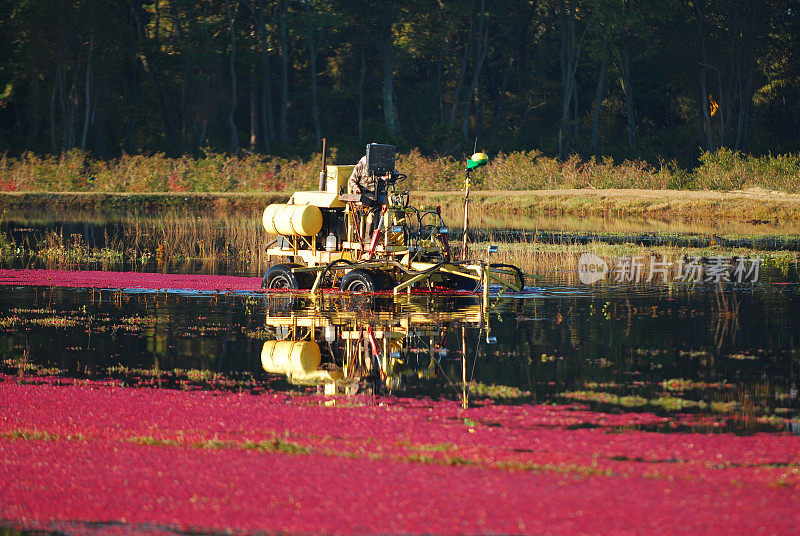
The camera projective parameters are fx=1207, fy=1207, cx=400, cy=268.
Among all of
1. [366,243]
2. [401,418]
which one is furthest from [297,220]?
[401,418]

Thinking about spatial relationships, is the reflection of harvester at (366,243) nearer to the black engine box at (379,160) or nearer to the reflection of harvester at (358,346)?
the black engine box at (379,160)

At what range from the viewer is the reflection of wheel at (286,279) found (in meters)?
22.4

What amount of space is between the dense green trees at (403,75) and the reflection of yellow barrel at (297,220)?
52519mm

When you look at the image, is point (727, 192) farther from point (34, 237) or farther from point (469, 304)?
point (469, 304)

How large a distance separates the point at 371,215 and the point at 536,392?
9.23 meters

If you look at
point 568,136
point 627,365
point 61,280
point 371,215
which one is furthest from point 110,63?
point 627,365

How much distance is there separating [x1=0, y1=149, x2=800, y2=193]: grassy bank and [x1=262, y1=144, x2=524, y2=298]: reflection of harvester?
32783 mm

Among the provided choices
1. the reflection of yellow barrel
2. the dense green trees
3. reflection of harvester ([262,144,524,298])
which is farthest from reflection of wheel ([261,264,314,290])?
the dense green trees

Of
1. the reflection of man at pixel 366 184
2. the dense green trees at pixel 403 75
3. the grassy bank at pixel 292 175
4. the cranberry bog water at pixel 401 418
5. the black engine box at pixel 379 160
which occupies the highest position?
the dense green trees at pixel 403 75

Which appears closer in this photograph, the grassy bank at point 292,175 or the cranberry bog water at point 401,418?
the cranberry bog water at point 401,418

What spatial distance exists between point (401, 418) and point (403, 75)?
7603 centimetres

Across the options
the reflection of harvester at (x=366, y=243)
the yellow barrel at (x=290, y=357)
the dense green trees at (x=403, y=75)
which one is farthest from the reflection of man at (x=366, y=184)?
the dense green trees at (x=403, y=75)

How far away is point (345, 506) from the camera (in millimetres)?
8555

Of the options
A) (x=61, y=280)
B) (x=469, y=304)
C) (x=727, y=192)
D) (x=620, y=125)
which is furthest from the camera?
(x=620, y=125)
